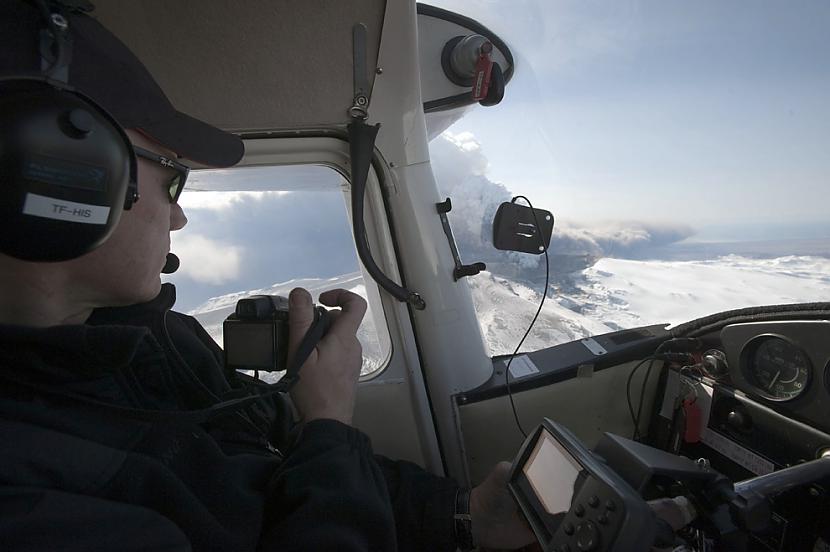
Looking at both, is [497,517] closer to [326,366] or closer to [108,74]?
[326,366]

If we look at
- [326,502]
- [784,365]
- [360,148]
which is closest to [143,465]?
[326,502]

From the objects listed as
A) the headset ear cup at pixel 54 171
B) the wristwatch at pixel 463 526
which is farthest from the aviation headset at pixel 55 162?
the wristwatch at pixel 463 526

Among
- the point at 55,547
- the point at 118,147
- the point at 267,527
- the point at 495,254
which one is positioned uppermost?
the point at 118,147

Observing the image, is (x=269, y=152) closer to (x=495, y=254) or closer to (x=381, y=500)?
(x=495, y=254)

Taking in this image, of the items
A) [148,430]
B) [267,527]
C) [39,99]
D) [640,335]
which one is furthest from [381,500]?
[640,335]

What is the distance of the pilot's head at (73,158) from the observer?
526mm

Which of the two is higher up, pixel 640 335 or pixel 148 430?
pixel 148 430

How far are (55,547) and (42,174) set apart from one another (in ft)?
1.47

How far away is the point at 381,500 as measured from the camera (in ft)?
2.69

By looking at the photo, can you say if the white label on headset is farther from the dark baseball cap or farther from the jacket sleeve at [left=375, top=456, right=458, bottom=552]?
the jacket sleeve at [left=375, top=456, right=458, bottom=552]

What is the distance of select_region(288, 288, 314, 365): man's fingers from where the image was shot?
1.01 metres

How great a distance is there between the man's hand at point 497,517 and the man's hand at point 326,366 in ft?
1.43

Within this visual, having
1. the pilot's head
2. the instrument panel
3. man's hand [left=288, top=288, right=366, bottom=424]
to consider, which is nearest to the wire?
the instrument panel

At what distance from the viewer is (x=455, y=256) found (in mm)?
1624
